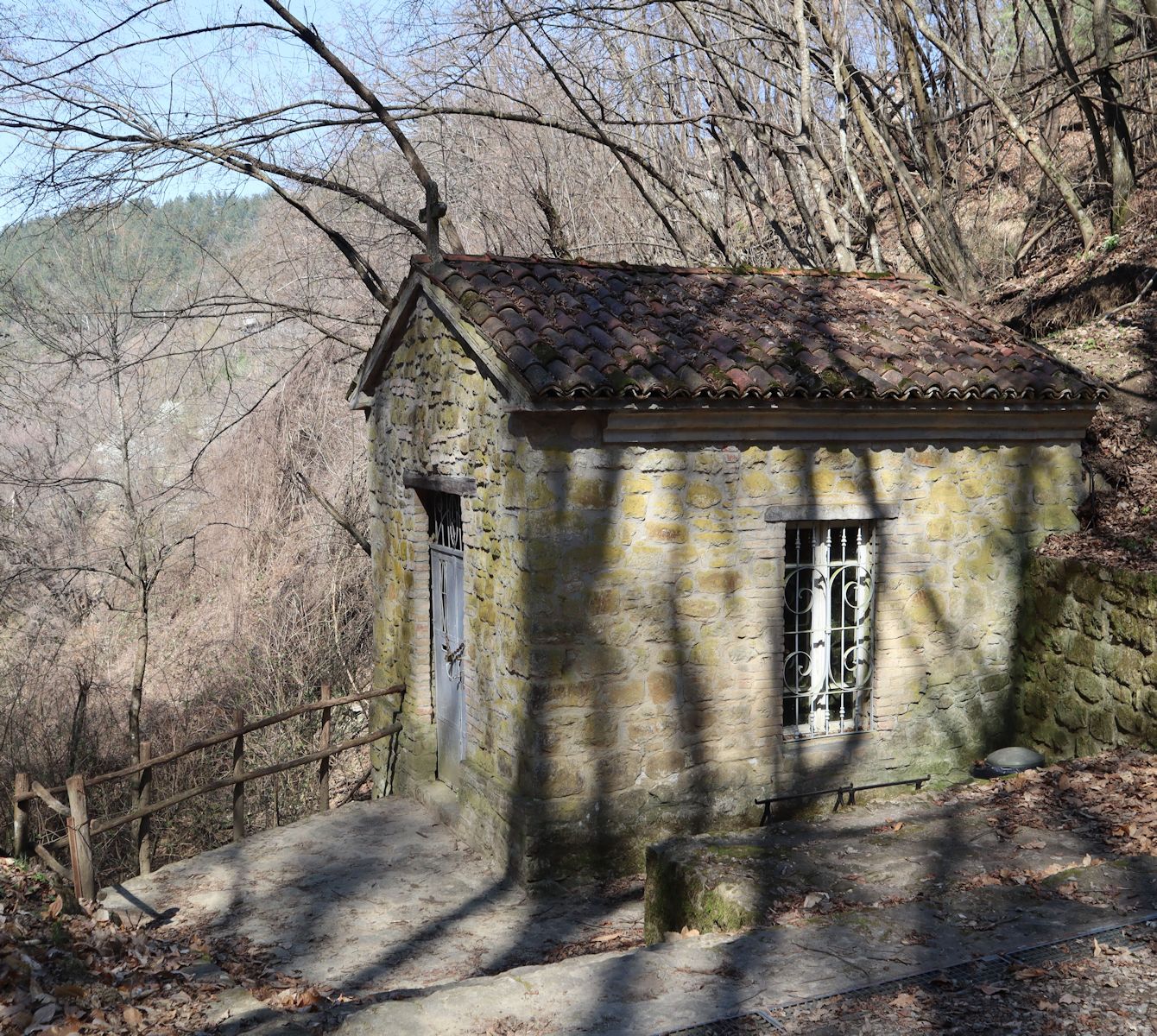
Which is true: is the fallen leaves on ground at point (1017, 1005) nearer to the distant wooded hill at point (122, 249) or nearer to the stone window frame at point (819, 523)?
the stone window frame at point (819, 523)

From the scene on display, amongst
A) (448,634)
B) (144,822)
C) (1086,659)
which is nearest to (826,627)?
(1086,659)

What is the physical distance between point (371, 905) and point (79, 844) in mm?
1913

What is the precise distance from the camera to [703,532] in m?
7.09

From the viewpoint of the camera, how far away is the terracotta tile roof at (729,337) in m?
6.69

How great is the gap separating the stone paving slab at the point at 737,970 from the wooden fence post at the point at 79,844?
342cm

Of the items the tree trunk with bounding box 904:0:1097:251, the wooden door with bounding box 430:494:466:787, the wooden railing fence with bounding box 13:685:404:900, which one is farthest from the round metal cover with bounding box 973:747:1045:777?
the tree trunk with bounding box 904:0:1097:251

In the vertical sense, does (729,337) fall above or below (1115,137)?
below

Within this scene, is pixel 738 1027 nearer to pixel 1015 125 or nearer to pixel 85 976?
pixel 85 976

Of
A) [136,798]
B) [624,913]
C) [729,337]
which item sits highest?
[729,337]

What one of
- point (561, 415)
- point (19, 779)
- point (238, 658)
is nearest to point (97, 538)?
point (238, 658)

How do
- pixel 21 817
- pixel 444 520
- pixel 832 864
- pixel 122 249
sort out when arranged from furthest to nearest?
1. pixel 122 249
2. pixel 444 520
3. pixel 21 817
4. pixel 832 864

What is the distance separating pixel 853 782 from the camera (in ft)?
25.5

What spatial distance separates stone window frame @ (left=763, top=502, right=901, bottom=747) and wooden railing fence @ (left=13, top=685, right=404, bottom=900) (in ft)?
11.3

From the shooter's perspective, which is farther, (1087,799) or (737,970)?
(1087,799)
